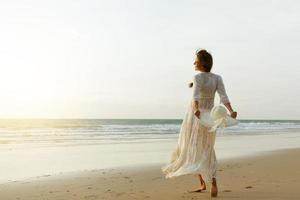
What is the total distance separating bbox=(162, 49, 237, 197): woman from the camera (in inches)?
213

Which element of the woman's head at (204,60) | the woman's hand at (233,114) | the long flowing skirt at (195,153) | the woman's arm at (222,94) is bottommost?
the long flowing skirt at (195,153)

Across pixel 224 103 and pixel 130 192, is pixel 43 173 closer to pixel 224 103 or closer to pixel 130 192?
pixel 130 192

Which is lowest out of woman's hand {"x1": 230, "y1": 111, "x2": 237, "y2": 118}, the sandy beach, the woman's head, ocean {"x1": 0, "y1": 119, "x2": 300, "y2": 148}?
ocean {"x1": 0, "y1": 119, "x2": 300, "y2": 148}

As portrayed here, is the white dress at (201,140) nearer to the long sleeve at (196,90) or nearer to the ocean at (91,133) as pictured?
the long sleeve at (196,90)

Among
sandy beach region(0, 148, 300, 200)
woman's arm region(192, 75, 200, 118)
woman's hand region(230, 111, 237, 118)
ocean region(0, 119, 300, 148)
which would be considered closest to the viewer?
woman's hand region(230, 111, 237, 118)

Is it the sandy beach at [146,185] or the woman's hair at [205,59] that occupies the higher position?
the woman's hair at [205,59]

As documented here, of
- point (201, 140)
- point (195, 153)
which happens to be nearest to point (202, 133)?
point (201, 140)

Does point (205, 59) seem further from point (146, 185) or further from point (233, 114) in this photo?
point (146, 185)

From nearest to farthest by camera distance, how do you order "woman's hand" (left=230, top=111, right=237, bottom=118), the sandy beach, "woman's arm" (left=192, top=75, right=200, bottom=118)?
"woman's hand" (left=230, top=111, right=237, bottom=118), "woman's arm" (left=192, top=75, right=200, bottom=118), the sandy beach

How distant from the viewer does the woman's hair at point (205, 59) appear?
5.48 m

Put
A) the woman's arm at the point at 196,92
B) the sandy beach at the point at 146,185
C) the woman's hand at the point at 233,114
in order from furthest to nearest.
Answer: the sandy beach at the point at 146,185, the woman's arm at the point at 196,92, the woman's hand at the point at 233,114

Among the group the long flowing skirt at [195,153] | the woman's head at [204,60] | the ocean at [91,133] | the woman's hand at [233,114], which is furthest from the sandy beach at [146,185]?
the ocean at [91,133]

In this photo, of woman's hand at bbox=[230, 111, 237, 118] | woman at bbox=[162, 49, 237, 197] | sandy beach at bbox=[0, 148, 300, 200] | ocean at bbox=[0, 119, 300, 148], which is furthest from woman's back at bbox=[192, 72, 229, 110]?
ocean at bbox=[0, 119, 300, 148]

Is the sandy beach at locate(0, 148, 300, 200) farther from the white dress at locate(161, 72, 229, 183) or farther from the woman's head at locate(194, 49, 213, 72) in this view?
the woman's head at locate(194, 49, 213, 72)
